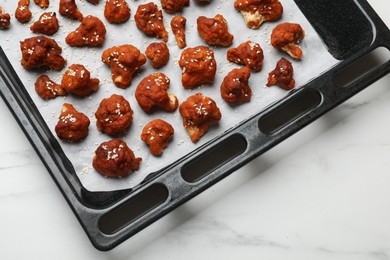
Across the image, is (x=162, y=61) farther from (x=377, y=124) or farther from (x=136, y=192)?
(x=377, y=124)

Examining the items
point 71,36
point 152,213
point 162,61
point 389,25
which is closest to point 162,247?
point 152,213

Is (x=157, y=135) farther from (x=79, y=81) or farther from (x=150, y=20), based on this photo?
(x=150, y=20)

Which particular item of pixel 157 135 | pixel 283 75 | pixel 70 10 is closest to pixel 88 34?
pixel 70 10

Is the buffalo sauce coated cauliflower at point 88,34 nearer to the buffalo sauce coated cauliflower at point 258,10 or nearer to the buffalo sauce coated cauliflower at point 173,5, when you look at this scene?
the buffalo sauce coated cauliflower at point 173,5

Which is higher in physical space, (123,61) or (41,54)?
(41,54)

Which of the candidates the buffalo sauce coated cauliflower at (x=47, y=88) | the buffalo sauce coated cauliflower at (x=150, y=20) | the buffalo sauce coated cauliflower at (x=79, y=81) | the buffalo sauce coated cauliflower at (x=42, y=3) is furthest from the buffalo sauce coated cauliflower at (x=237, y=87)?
the buffalo sauce coated cauliflower at (x=42, y=3)

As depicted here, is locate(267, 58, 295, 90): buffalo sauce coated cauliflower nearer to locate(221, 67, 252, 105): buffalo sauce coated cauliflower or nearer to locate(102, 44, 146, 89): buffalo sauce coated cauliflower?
locate(221, 67, 252, 105): buffalo sauce coated cauliflower

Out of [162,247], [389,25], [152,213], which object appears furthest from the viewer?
[389,25]
